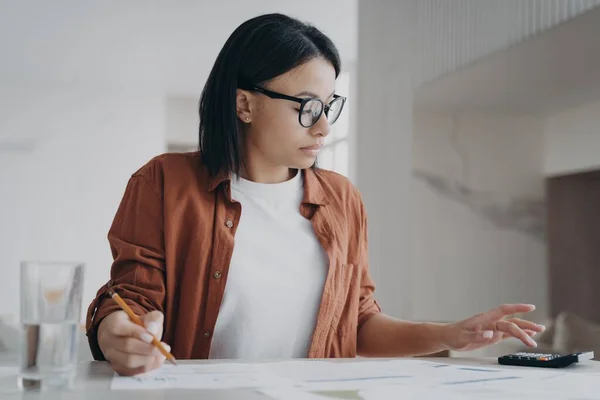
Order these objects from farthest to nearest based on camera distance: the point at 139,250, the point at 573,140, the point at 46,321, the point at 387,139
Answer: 1. the point at 387,139
2. the point at 573,140
3. the point at 139,250
4. the point at 46,321

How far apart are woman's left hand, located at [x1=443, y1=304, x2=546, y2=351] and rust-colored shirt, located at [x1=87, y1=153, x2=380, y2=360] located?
0.80ft

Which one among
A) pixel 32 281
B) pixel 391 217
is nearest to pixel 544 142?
pixel 391 217

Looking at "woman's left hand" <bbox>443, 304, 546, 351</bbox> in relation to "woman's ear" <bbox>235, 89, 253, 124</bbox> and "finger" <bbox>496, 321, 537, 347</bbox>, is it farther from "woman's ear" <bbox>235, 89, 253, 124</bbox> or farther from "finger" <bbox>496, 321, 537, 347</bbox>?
"woman's ear" <bbox>235, 89, 253, 124</bbox>

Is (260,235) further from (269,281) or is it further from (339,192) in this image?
(339,192)

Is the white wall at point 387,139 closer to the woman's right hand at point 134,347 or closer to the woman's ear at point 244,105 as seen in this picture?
the woman's ear at point 244,105

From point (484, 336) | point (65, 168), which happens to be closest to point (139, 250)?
point (484, 336)

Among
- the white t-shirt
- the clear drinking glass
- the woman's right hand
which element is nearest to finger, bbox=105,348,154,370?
the woman's right hand

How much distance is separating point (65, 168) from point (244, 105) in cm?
686

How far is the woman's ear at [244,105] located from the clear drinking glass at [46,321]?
71cm

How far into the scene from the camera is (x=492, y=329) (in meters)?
1.36

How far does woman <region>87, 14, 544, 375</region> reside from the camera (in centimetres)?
142

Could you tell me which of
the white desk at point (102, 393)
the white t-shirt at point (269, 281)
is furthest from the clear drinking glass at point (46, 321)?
the white t-shirt at point (269, 281)

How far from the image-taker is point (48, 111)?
7996mm

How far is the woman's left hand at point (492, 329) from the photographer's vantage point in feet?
4.34
